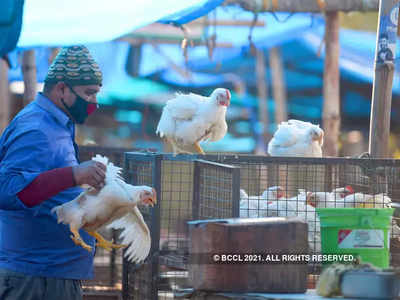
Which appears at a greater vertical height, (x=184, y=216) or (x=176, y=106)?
(x=176, y=106)

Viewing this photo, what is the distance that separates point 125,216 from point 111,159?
2809 millimetres

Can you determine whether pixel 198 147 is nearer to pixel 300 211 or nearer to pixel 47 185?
pixel 300 211

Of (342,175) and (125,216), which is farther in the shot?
(342,175)

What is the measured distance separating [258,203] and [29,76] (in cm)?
384

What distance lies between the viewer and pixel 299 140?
551cm

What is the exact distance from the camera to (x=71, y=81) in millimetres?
3432

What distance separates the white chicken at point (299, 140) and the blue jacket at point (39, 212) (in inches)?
97.2

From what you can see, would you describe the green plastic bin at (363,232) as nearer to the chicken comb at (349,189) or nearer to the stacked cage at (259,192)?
the stacked cage at (259,192)

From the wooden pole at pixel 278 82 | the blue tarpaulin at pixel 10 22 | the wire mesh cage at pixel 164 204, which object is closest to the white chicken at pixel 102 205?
the wire mesh cage at pixel 164 204

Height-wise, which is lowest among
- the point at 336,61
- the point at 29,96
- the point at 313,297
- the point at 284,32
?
the point at 313,297

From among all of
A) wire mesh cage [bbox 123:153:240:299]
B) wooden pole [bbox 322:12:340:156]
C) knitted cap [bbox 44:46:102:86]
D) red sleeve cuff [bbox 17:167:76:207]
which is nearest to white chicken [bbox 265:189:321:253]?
wire mesh cage [bbox 123:153:240:299]

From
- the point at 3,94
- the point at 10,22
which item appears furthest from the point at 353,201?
the point at 3,94

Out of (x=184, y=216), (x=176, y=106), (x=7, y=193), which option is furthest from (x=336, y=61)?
(x=7, y=193)

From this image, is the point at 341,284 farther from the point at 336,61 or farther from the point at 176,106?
the point at 336,61
